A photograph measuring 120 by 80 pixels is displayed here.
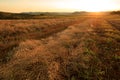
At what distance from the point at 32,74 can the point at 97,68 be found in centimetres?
306

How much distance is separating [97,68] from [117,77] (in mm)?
987

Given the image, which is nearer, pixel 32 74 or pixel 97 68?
pixel 32 74

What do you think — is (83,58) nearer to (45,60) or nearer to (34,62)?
(45,60)

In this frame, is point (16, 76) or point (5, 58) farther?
point (5, 58)

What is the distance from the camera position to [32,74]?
19.9ft

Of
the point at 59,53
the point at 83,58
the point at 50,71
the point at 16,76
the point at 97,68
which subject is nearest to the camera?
the point at 16,76

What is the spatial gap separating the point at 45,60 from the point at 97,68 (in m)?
2.59

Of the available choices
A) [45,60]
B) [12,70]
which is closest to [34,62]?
[45,60]

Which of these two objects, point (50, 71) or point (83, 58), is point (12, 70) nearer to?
point (50, 71)

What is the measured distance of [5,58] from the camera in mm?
7781

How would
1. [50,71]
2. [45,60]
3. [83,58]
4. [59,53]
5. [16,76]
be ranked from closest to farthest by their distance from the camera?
1. [16,76]
2. [50,71]
3. [45,60]
4. [83,58]
5. [59,53]

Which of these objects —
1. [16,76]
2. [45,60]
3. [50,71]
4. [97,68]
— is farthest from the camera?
[45,60]

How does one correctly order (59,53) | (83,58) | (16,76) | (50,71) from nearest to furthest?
(16,76) < (50,71) < (83,58) < (59,53)

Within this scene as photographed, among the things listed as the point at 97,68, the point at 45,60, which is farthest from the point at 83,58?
the point at 45,60
